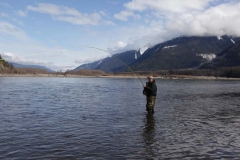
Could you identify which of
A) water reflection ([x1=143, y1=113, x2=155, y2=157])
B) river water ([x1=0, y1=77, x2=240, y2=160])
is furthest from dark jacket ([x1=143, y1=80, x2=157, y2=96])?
river water ([x1=0, y1=77, x2=240, y2=160])

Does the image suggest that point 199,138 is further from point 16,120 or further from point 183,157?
point 16,120

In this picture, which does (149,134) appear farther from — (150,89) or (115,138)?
(150,89)

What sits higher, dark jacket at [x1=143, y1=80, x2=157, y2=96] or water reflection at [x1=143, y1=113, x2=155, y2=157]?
dark jacket at [x1=143, y1=80, x2=157, y2=96]

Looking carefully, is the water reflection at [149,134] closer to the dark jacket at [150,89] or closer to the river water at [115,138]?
the river water at [115,138]

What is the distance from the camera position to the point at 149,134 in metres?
12.8

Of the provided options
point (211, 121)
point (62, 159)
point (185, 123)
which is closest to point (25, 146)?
point (62, 159)

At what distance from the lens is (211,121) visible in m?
16.9

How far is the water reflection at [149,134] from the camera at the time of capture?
10.2m

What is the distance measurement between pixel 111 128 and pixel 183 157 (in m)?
5.32

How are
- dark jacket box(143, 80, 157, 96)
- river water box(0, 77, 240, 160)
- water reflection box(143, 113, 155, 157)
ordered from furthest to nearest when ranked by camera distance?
dark jacket box(143, 80, 157, 96) < water reflection box(143, 113, 155, 157) < river water box(0, 77, 240, 160)

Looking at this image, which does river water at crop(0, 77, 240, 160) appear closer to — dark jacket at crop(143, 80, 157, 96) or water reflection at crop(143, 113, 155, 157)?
water reflection at crop(143, 113, 155, 157)

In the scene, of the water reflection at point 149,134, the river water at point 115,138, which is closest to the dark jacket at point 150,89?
the water reflection at point 149,134

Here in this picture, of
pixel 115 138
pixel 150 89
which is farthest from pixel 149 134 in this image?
pixel 150 89

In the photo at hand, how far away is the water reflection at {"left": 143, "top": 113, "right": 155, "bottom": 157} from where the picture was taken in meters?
10.2
